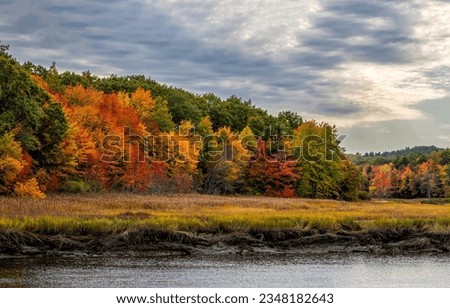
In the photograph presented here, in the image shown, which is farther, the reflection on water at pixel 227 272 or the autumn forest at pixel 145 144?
the autumn forest at pixel 145 144

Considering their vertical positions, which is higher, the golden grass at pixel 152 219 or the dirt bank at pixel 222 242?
the golden grass at pixel 152 219

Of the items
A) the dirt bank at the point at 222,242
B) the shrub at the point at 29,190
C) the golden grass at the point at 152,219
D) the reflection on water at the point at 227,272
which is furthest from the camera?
the shrub at the point at 29,190

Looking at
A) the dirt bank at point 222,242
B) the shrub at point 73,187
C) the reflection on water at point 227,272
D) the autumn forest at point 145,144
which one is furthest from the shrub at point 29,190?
the reflection on water at point 227,272

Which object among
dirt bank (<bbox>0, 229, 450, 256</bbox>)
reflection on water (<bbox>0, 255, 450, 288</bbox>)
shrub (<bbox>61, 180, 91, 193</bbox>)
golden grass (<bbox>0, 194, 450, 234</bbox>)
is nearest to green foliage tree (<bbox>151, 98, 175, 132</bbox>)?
shrub (<bbox>61, 180, 91, 193</bbox>)

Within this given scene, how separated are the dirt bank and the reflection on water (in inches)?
44.7

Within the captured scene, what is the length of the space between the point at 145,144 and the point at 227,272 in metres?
47.3

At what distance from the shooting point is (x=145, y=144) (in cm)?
7650

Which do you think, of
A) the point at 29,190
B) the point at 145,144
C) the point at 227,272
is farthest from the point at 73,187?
the point at 227,272

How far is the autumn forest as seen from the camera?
5125 cm

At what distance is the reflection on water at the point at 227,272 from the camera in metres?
27.3

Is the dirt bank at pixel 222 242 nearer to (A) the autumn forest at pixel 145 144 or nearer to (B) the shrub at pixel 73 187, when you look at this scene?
(A) the autumn forest at pixel 145 144

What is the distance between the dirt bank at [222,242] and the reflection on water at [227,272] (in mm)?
1135

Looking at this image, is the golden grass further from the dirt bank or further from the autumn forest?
the autumn forest

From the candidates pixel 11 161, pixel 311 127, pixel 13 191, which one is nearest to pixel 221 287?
pixel 11 161
